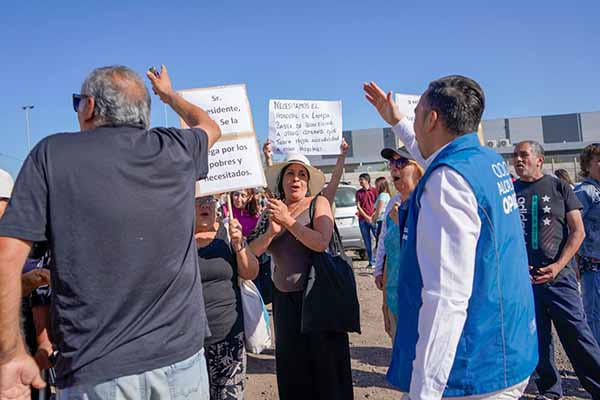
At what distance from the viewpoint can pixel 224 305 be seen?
10.1 ft

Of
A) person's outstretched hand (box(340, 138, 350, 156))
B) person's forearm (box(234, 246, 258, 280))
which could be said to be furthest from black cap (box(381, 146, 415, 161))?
person's forearm (box(234, 246, 258, 280))

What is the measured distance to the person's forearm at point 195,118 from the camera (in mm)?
2302

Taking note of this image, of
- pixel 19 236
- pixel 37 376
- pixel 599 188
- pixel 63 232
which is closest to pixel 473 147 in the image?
pixel 63 232

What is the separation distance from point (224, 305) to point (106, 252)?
1.47 metres

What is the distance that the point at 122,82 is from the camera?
190 cm

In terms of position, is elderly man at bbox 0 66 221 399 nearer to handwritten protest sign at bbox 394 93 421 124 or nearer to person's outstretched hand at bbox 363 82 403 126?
person's outstretched hand at bbox 363 82 403 126

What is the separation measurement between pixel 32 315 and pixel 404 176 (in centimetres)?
238

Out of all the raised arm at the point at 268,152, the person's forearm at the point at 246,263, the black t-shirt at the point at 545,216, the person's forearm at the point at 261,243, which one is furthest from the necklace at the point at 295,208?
the black t-shirt at the point at 545,216

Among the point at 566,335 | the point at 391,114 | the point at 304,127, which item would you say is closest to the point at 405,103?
the point at 304,127

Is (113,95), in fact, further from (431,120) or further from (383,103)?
(383,103)

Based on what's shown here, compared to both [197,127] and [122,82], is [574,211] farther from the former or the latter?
[122,82]

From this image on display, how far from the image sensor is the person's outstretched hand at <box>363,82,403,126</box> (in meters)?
2.96

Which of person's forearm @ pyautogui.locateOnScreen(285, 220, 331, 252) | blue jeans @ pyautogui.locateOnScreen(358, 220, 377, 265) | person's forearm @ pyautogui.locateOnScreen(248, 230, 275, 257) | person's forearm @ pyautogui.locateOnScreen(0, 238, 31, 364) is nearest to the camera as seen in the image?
person's forearm @ pyautogui.locateOnScreen(0, 238, 31, 364)

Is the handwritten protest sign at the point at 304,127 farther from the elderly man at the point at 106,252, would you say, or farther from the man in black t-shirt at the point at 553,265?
the elderly man at the point at 106,252
